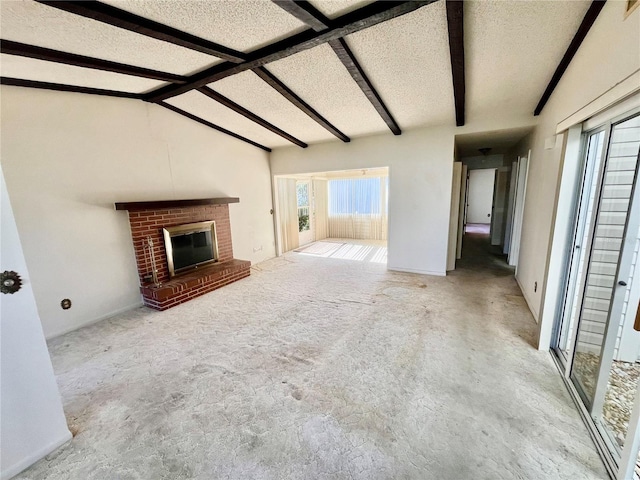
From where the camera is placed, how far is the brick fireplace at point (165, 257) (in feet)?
11.1

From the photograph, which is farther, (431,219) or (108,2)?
(431,219)

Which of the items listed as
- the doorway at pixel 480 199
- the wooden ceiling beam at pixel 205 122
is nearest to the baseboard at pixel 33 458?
the wooden ceiling beam at pixel 205 122

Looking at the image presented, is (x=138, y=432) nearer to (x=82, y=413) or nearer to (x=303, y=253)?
(x=82, y=413)

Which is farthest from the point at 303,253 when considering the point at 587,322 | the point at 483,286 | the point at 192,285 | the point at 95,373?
the point at 587,322

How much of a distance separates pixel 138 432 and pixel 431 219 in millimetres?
4376

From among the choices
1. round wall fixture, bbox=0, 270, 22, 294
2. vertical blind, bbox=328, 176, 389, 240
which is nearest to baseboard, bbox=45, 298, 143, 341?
Result: round wall fixture, bbox=0, 270, 22, 294

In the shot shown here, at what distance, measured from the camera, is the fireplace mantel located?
10.4 ft

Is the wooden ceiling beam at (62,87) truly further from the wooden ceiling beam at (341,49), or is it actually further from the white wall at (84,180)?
the wooden ceiling beam at (341,49)

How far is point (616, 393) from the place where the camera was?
1838 mm

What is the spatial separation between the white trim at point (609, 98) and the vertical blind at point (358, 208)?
5379mm

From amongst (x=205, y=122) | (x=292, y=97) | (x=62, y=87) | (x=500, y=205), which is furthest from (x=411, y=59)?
(x=500, y=205)

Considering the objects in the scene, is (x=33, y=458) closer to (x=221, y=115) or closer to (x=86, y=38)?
(x=86, y=38)

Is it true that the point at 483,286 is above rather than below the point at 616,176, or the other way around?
below

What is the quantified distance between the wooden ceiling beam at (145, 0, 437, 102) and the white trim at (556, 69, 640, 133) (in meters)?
1.21
